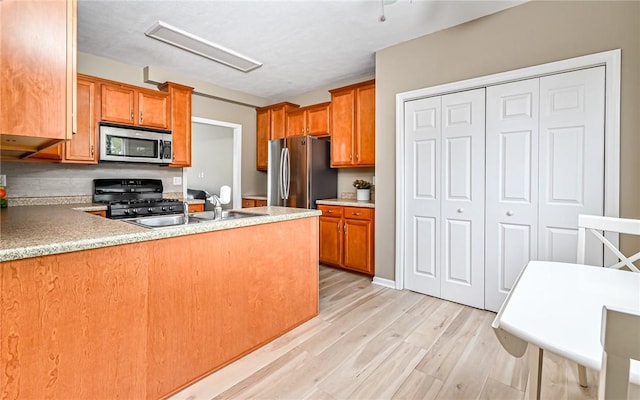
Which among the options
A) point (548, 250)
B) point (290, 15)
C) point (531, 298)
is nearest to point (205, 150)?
point (290, 15)

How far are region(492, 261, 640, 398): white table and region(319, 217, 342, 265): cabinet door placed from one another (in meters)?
2.67

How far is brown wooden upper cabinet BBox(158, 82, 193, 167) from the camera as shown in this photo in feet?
13.0

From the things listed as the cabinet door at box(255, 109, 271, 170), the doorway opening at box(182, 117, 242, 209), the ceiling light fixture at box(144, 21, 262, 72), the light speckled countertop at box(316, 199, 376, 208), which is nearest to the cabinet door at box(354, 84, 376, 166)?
the light speckled countertop at box(316, 199, 376, 208)

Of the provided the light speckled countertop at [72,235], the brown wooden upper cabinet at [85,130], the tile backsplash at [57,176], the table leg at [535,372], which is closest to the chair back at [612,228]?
the table leg at [535,372]

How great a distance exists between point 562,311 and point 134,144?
13.3ft

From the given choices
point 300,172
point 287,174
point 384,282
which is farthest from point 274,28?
point 384,282

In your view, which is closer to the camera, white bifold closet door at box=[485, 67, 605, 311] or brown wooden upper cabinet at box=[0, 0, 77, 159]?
brown wooden upper cabinet at box=[0, 0, 77, 159]

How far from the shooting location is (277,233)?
86.8 inches

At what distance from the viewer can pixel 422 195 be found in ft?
10.3

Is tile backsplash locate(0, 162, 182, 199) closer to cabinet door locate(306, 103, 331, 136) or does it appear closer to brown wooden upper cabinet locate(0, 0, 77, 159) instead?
cabinet door locate(306, 103, 331, 136)

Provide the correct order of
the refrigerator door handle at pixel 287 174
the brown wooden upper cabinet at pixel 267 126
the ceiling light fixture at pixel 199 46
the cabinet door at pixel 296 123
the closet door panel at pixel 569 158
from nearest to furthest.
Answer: the closet door panel at pixel 569 158 → the ceiling light fixture at pixel 199 46 → the refrigerator door handle at pixel 287 174 → the cabinet door at pixel 296 123 → the brown wooden upper cabinet at pixel 267 126

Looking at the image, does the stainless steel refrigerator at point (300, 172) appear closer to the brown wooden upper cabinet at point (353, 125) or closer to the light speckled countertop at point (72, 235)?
the brown wooden upper cabinet at point (353, 125)

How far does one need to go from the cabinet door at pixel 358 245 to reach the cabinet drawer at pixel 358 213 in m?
0.05

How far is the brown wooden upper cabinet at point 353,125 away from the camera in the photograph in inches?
150
